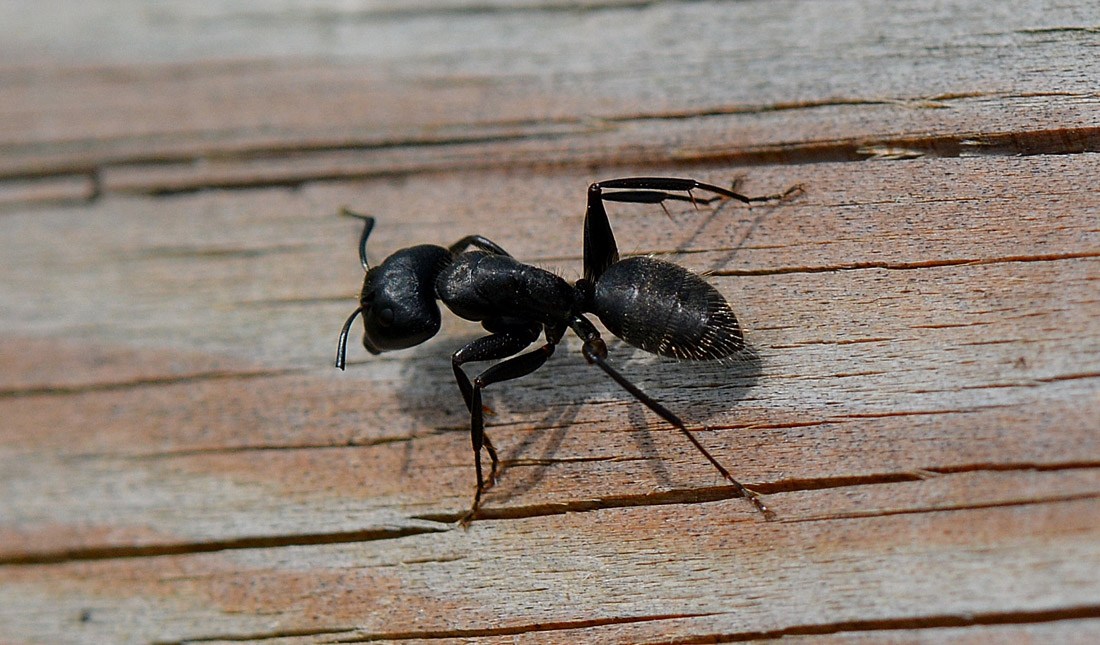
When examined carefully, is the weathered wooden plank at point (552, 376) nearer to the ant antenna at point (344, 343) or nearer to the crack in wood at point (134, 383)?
the crack in wood at point (134, 383)

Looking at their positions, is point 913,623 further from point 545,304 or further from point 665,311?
point 545,304

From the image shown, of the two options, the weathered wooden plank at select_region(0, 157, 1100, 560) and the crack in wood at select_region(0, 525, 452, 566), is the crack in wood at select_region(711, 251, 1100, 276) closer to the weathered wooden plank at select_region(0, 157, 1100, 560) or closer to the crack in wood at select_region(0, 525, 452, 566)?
the weathered wooden plank at select_region(0, 157, 1100, 560)

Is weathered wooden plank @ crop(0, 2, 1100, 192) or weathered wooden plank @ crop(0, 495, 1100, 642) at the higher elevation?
weathered wooden plank @ crop(0, 2, 1100, 192)

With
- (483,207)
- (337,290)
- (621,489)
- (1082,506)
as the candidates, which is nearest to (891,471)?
(1082,506)

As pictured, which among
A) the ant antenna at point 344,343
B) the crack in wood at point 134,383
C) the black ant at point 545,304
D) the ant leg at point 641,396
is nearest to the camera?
the ant leg at point 641,396

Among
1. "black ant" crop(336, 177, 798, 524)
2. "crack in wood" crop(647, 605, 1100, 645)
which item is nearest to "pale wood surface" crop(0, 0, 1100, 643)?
"crack in wood" crop(647, 605, 1100, 645)

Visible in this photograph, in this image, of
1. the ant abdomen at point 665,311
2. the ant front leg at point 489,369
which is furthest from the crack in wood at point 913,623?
the ant abdomen at point 665,311

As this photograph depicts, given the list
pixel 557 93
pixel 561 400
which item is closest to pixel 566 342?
pixel 561 400
